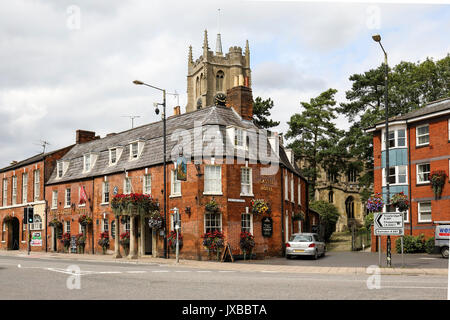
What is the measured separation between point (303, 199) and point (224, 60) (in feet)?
221

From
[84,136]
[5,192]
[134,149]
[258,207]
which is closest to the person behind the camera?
[258,207]

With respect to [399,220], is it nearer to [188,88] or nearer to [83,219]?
[83,219]

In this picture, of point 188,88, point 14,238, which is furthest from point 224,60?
point 14,238

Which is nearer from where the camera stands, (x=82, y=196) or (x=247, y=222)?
(x=247, y=222)

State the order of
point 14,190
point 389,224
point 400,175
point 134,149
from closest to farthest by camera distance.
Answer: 1. point 389,224
2. point 400,175
3. point 134,149
4. point 14,190

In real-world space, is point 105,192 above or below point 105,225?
above

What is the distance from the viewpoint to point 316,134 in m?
49.8

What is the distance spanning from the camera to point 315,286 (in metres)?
12.7

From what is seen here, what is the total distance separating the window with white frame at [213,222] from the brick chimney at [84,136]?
2273 centimetres

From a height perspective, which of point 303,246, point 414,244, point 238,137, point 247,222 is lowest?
point 414,244

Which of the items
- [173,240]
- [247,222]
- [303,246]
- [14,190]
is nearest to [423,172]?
[303,246]

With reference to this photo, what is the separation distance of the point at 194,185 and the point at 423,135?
15.9 m

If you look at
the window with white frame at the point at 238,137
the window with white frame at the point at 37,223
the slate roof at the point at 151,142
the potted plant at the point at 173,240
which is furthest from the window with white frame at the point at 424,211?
the window with white frame at the point at 37,223

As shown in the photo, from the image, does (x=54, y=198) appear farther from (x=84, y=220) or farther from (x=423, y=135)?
(x=423, y=135)
